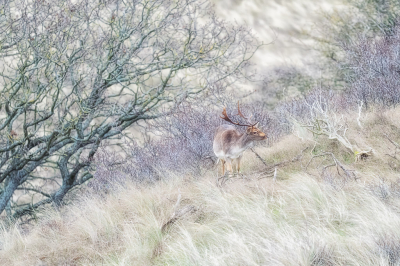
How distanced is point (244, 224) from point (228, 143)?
184 cm

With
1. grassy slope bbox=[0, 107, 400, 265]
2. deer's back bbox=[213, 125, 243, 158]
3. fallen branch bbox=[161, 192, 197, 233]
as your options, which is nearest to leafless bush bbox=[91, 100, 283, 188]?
deer's back bbox=[213, 125, 243, 158]

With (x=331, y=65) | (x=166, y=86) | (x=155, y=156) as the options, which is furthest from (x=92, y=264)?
(x=331, y=65)

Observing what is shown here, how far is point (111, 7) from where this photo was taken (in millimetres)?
10906

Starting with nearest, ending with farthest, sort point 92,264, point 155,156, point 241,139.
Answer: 1. point 92,264
2. point 241,139
3. point 155,156

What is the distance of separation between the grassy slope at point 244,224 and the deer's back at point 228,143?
0.41 metres

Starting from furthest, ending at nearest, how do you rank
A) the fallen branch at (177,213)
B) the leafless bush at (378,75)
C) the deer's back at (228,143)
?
1. the leafless bush at (378,75)
2. the deer's back at (228,143)
3. the fallen branch at (177,213)

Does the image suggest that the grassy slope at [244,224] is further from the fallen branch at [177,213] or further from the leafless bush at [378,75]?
the leafless bush at [378,75]

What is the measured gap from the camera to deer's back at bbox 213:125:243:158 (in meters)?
6.38

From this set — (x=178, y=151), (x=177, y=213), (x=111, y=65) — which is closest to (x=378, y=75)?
(x=178, y=151)

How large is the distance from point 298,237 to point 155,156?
19.1 ft

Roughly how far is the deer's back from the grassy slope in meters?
0.41

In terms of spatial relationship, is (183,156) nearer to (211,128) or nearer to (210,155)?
(210,155)

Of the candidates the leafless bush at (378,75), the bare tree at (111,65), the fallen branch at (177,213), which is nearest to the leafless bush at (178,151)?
the bare tree at (111,65)

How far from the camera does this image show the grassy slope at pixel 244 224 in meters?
3.96
